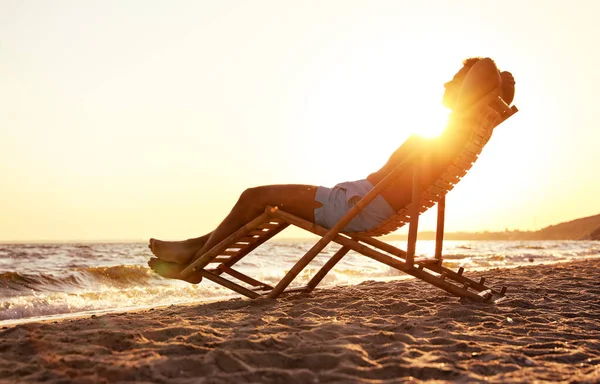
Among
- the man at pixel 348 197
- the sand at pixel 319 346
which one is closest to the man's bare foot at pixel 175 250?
the man at pixel 348 197

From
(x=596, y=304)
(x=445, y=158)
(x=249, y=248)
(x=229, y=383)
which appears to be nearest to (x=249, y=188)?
(x=249, y=248)

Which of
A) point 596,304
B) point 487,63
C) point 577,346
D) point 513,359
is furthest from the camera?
point 596,304

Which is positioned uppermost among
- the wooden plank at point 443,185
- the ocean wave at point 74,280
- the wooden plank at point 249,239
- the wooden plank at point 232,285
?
the wooden plank at point 443,185

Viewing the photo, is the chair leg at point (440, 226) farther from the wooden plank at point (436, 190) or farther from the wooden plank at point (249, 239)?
the wooden plank at point (249, 239)

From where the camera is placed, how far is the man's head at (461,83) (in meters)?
3.88

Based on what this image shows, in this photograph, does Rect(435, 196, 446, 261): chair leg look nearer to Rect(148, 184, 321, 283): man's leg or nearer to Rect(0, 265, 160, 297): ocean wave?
Rect(148, 184, 321, 283): man's leg

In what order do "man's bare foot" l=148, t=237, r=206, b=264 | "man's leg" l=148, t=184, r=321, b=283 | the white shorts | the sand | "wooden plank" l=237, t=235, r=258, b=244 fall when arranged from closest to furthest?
the sand → the white shorts → "man's leg" l=148, t=184, r=321, b=283 → "man's bare foot" l=148, t=237, r=206, b=264 → "wooden plank" l=237, t=235, r=258, b=244

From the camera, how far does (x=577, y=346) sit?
266cm

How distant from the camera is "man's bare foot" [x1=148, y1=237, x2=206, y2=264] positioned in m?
4.35

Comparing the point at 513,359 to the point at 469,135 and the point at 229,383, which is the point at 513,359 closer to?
the point at 229,383

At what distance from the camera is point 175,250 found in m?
4.35

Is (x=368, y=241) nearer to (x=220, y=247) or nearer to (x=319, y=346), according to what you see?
(x=220, y=247)

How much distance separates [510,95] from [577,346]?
6.66 feet

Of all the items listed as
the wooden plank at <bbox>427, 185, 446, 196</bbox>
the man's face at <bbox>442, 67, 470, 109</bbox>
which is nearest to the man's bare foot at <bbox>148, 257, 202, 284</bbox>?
the wooden plank at <bbox>427, 185, 446, 196</bbox>
